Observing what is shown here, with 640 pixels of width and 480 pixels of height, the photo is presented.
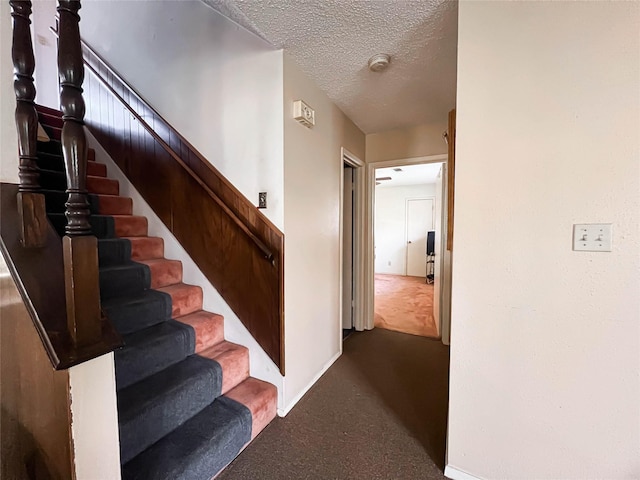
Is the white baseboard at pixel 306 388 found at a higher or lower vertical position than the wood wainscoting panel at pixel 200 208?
lower

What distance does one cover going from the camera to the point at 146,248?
226 centimetres

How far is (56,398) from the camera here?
0.81 meters

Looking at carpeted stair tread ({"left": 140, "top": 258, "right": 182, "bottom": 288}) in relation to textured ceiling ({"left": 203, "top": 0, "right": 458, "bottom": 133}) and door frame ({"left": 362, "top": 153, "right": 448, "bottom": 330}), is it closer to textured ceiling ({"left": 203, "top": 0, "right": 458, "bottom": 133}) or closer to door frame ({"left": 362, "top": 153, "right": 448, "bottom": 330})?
textured ceiling ({"left": 203, "top": 0, "right": 458, "bottom": 133})

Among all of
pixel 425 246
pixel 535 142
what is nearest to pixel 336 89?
pixel 535 142

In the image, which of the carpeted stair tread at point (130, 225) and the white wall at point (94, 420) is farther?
the carpeted stair tread at point (130, 225)

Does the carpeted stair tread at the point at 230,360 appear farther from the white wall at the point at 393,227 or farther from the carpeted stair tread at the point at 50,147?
the white wall at the point at 393,227

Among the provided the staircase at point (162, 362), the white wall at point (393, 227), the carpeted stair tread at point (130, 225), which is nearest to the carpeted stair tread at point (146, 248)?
the staircase at point (162, 362)

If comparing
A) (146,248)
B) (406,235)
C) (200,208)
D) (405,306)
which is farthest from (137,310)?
(406,235)

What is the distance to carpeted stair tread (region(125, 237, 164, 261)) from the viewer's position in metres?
2.19

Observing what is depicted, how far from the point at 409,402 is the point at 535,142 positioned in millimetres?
1799

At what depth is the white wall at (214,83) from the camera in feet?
6.04

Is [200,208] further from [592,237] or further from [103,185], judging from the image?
[592,237]

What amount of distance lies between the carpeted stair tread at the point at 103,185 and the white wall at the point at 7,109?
1.63 m

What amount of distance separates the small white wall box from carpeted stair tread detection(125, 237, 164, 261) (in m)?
1.51
